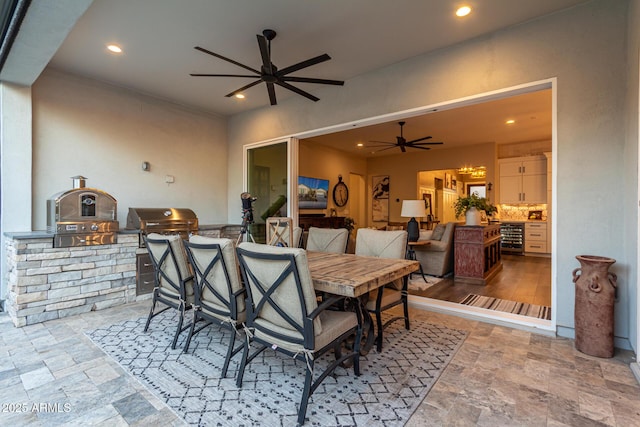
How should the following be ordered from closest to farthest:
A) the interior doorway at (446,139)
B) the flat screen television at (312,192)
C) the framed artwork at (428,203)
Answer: the interior doorway at (446,139)
the flat screen television at (312,192)
the framed artwork at (428,203)

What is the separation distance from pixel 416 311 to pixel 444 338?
0.76m

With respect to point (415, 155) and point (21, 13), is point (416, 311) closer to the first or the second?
point (21, 13)

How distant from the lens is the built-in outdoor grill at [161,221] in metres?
4.01

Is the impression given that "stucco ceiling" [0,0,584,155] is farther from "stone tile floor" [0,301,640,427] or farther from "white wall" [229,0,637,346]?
"stone tile floor" [0,301,640,427]

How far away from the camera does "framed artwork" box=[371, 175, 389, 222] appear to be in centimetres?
918

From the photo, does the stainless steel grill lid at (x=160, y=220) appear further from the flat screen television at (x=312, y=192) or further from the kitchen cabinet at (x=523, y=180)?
the kitchen cabinet at (x=523, y=180)

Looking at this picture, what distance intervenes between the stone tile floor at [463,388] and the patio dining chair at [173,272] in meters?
0.60

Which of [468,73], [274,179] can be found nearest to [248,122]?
[274,179]

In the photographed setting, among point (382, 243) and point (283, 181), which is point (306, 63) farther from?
point (283, 181)

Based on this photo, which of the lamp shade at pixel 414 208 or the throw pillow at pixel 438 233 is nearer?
the lamp shade at pixel 414 208

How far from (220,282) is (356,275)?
3.24 ft

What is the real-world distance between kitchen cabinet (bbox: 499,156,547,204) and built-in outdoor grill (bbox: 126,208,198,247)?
24.8ft

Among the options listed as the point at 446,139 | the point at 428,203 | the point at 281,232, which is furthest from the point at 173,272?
the point at 428,203

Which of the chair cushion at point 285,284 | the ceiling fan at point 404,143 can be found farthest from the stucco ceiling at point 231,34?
the ceiling fan at point 404,143
